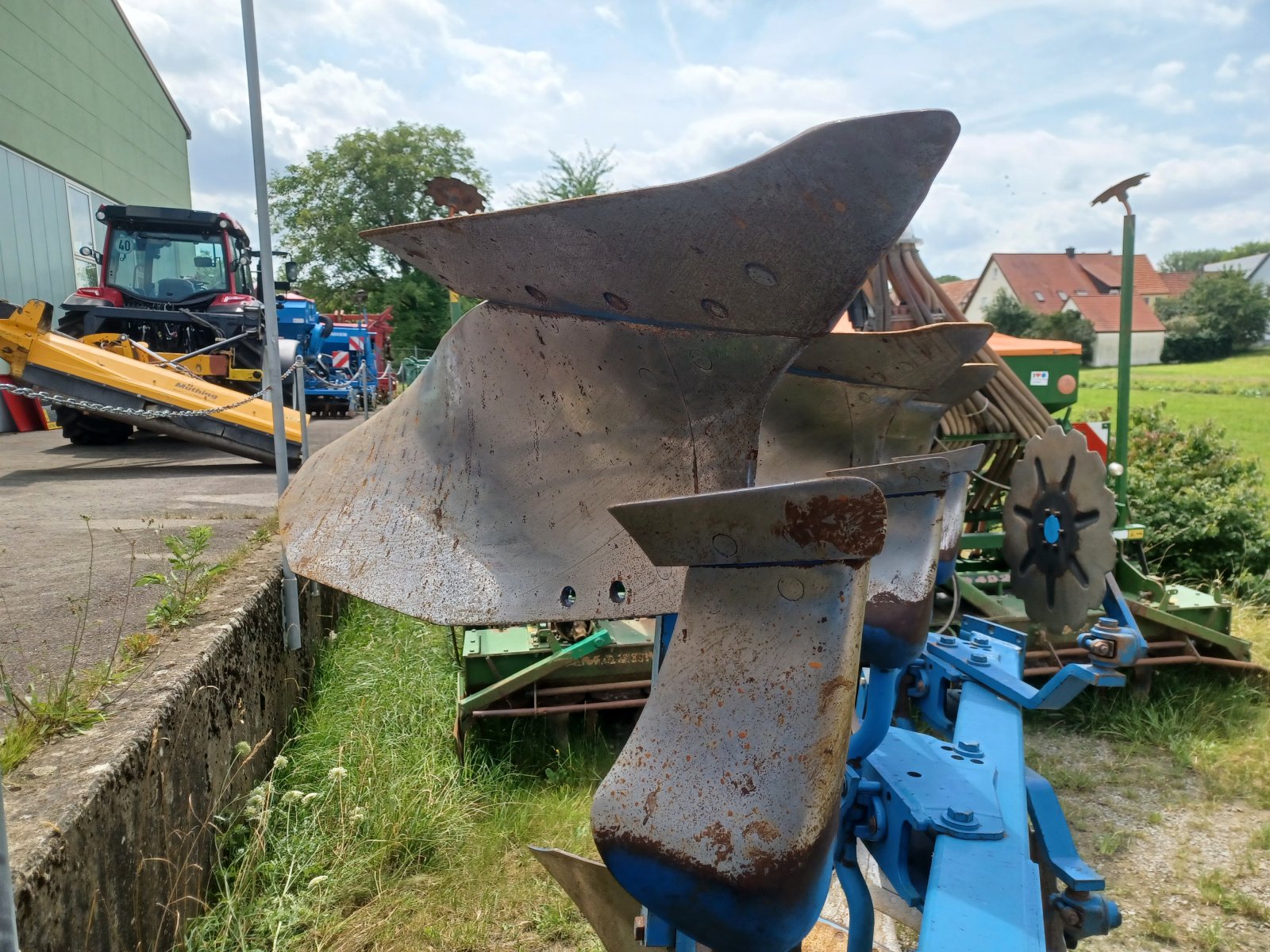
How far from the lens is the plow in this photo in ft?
3.46

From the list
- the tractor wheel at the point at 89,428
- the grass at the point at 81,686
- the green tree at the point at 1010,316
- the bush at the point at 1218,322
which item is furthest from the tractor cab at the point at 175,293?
the bush at the point at 1218,322

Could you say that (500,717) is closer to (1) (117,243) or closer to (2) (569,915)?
(2) (569,915)

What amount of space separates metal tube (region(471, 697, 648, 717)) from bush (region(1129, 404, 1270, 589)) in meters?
4.06

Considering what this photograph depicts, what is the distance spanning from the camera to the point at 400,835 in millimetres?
3131

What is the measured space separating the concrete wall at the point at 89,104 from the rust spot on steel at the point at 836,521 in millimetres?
1897

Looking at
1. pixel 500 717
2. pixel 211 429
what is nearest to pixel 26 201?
pixel 211 429

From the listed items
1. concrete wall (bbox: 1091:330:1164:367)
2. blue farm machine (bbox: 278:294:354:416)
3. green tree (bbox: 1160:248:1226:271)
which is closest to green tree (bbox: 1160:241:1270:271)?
green tree (bbox: 1160:248:1226:271)

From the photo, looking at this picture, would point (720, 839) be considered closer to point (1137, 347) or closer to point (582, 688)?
point (582, 688)

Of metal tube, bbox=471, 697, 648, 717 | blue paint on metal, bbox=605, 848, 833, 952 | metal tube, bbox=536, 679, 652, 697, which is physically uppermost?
blue paint on metal, bbox=605, 848, 833, 952

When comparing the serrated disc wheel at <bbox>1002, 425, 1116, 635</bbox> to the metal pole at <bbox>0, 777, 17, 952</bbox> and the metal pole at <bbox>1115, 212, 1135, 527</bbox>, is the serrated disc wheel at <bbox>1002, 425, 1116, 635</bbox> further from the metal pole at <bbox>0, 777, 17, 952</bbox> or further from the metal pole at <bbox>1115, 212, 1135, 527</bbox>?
the metal pole at <bbox>0, 777, 17, 952</bbox>

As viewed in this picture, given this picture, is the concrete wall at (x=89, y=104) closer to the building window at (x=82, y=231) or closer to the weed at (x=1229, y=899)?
the building window at (x=82, y=231)

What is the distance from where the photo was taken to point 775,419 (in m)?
2.13

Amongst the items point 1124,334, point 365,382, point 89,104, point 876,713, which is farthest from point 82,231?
point 876,713

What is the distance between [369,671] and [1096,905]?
332 centimetres
